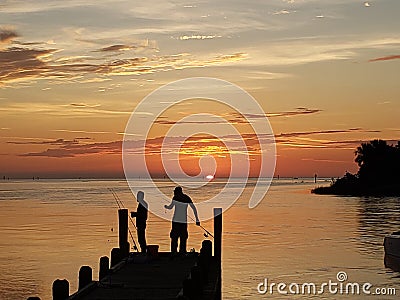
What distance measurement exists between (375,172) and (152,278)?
139m

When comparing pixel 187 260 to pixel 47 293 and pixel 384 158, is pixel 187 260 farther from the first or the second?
pixel 384 158

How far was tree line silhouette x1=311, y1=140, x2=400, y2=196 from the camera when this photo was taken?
152125mm

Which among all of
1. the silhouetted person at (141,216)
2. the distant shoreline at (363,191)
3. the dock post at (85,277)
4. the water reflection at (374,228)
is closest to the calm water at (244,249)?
→ the water reflection at (374,228)

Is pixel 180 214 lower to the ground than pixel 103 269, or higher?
higher

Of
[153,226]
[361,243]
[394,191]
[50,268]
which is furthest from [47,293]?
[394,191]

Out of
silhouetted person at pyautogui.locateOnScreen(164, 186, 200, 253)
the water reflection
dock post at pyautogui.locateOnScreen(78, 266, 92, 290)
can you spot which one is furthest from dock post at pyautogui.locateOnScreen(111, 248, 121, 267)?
the water reflection

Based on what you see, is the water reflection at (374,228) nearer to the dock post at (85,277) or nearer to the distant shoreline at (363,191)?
the dock post at (85,277)

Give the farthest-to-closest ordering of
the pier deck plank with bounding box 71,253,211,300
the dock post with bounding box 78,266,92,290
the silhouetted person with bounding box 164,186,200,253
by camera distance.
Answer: the silhouetted person with bounding box 164,186,200,253, the dock post with bounding box 78,266,92,290, the pier deck plank with bounding box 71,253,211,300

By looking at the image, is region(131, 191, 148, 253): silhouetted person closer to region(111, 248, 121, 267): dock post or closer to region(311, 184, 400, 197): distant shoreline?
region(111, 248, 121, 267): dock post

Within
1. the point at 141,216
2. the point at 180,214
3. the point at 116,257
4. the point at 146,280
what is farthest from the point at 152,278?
the point at 141,216

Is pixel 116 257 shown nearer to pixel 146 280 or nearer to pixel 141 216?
pixel 141 216

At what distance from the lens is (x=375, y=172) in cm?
15475

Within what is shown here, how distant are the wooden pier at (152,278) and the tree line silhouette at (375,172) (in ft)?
422

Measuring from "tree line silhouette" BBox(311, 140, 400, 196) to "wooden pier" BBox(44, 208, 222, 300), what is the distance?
422 feet
